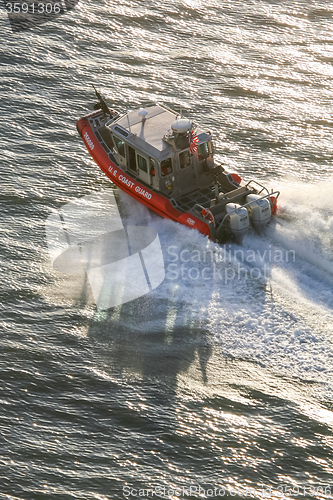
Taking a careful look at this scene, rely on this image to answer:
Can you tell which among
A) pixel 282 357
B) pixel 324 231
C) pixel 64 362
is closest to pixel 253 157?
pixel 324 231

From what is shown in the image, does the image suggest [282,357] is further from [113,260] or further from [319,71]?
[319,71]
